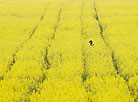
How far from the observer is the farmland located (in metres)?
4.32

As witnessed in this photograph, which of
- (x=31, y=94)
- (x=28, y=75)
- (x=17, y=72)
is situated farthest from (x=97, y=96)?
(x=17, y=72)

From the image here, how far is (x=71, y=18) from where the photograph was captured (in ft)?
35.5

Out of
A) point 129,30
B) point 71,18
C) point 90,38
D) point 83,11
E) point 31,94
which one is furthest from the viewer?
point 83,11

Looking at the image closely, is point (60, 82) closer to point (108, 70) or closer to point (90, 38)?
point (108, 70)

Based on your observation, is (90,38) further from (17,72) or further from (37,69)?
(17,72)

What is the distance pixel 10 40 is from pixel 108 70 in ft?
15.6

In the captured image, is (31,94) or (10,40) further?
(10,40)

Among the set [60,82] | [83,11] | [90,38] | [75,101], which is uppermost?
[83,11]

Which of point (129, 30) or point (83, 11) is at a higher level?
point (83, 11)

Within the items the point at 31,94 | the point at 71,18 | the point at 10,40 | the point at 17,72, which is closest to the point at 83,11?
the point at 71,18

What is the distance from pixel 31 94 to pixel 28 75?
825 millimetres

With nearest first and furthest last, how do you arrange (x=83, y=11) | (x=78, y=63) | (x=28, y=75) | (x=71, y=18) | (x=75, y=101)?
(x=75, y=101) < (x=28, y=75) < (x=78, y=63) < (x=71, y=18) < (x=83, y=11)

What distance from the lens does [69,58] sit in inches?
237

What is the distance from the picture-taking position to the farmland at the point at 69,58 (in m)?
4.32
